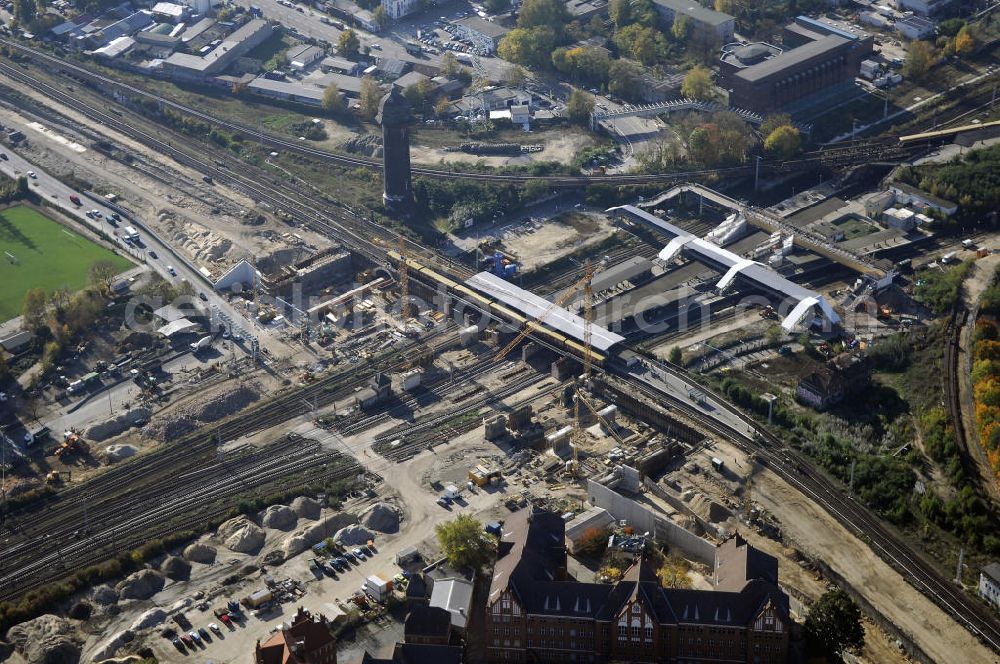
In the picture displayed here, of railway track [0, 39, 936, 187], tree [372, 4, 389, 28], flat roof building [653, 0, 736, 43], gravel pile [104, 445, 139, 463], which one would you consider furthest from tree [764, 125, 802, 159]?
gravel pile [104, 445, 139, 463]

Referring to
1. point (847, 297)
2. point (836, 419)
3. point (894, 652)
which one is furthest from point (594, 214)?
point (894, 652)

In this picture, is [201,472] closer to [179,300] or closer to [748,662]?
[179,300]

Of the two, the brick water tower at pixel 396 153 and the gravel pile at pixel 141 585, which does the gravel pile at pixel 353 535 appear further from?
the brick water tower at pixel 396 153

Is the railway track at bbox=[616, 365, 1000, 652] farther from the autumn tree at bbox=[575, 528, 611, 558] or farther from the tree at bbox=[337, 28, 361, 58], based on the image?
the tree at bbox=[337, 28, 361, 58]

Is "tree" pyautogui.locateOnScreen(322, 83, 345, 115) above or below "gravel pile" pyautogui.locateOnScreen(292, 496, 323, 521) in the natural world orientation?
above

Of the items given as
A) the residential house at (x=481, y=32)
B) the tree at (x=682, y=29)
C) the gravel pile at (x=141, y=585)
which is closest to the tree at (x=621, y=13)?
the tree at (x=682, y=29)

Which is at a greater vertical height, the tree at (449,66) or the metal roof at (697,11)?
the metal roof at (697,11)
